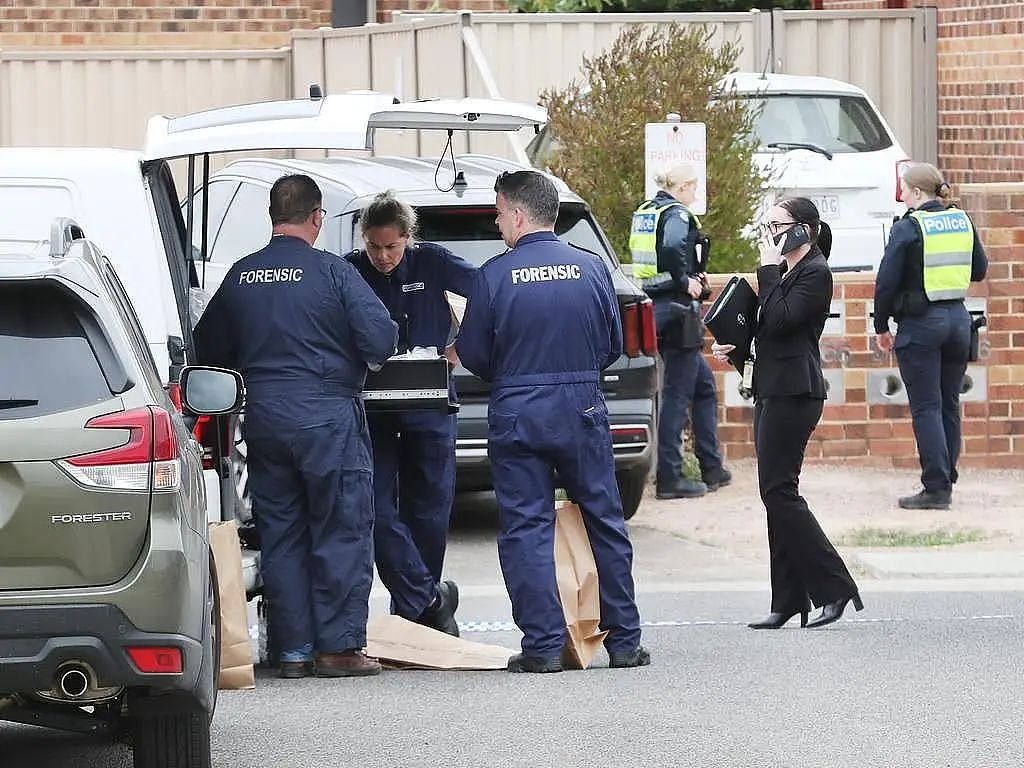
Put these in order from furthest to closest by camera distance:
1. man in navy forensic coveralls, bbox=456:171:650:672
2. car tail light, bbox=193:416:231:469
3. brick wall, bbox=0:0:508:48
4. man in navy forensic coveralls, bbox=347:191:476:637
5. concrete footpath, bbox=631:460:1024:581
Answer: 1. brick wall, bbox=0:0:508:48
2. concrete footpath, bbox=631:460:1024:581
3. man in navy forensic coveralls, bbox=347:191:476:637
4. man in navy forensic coveralls, bbox=456:171:650:672
5. car tail light, bbox=193:416:231:469

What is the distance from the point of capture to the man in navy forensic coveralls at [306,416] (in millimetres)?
7445

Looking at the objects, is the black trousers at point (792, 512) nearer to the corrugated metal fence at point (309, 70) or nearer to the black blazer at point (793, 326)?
the black blazer at point (793, 326)

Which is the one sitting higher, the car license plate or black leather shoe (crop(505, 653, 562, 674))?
the car license plate

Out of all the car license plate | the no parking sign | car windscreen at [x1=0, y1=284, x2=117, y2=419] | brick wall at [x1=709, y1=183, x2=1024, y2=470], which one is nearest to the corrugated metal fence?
the car license plate

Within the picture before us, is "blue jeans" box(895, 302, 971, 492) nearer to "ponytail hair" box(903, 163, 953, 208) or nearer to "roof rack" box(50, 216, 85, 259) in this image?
"ponytail hair" box(903, 163, 953, 208)

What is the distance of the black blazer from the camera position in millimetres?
8383

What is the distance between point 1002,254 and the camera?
13461 mm

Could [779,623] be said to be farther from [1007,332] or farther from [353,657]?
[1007,332]

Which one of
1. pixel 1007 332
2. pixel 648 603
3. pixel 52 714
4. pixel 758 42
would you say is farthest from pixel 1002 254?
pixel 52 714

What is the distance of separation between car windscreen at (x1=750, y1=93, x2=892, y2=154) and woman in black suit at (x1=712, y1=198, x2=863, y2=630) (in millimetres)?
8374

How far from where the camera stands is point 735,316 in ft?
27.9

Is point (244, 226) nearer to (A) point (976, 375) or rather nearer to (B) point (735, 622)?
(B) point (735, 622)

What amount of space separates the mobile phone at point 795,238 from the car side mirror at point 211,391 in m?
2.75

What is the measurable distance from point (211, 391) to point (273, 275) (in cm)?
113
